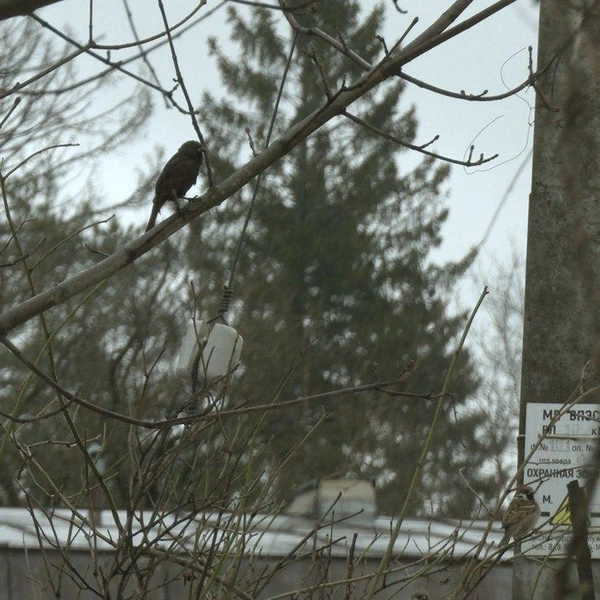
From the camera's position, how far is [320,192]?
22953 millimetres

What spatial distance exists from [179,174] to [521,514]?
1.79 m

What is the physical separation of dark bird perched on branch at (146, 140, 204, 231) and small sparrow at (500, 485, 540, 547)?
165 cm

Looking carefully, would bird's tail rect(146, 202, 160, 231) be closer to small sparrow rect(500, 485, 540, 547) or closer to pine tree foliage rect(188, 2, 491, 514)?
small sparrow rect(500, 485, 540, 547)

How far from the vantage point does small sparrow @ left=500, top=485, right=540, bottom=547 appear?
12.8ft

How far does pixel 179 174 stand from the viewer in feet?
15.6

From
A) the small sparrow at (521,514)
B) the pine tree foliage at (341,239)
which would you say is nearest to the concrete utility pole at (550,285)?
the small sparrow at (521,514)

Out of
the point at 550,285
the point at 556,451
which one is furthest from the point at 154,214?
the point at 556,451

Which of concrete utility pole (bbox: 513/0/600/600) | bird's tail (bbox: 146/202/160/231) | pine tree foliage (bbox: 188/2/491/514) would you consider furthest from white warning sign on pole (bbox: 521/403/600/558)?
pine tree foliage (bbox: 188/2/491/514)

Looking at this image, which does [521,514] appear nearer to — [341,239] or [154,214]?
[154,214]

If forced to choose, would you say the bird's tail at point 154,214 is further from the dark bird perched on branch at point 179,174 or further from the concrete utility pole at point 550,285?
the concrete utility pole at point 550,285

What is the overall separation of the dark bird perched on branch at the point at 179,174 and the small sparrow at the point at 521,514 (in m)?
1.65

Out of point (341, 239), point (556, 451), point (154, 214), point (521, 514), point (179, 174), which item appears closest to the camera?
point (521, 514)

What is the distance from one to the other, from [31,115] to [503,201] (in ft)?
40.1

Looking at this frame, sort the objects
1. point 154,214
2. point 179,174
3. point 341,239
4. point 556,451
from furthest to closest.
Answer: point 341,239 → point 179,174 → point 154,214 → point 556,451
